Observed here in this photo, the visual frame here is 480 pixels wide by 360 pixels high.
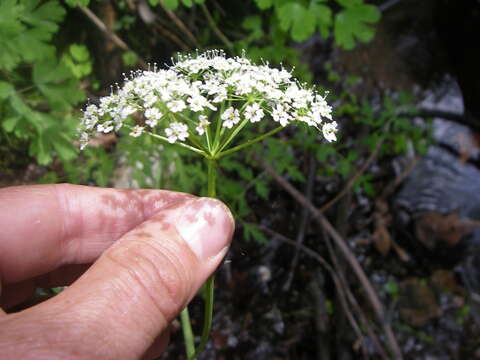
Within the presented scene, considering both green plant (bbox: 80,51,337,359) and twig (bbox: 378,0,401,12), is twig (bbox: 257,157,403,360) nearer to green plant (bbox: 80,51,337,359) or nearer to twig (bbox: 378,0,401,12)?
green plant (bbox: 80,51,337,359)

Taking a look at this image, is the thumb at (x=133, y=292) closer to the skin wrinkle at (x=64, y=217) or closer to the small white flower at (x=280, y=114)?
the small white flower at (x=280, y=114)

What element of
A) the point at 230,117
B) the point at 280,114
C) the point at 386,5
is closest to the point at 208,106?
the point at 230,117

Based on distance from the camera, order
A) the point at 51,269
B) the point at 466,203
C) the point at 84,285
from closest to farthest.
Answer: the point at 84,285 → the point at 51,269 → the point at 466,203

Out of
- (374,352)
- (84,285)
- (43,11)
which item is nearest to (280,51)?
(43,11)

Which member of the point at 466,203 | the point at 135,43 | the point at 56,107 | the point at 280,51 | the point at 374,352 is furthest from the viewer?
the point at 466,203

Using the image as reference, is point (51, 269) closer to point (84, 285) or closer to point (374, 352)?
point (84, 285)

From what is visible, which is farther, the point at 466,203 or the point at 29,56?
the point at 466,203

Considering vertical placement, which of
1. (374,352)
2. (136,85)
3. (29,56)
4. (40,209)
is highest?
(29,56)

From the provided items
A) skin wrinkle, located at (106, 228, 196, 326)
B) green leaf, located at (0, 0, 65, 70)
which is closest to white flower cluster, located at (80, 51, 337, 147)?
skin wrinkle, located at (106, 228, 196, 326)
